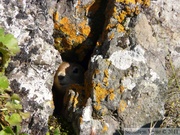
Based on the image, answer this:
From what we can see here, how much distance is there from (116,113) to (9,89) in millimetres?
1026

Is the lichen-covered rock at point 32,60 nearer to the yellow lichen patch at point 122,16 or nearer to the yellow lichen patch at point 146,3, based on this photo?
the yellow lichen patch at point 122,16

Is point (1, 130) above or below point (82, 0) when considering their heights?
below

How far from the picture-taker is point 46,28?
13.5ft

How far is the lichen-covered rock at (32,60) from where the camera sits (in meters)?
3.83

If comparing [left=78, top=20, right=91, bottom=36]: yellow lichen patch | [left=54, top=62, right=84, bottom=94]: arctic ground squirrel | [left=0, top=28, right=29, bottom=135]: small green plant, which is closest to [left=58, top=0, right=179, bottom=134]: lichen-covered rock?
[left=78, top=20, right=91, bottom=36]: yellow lichen patch

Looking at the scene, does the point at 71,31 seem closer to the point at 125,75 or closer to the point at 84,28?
the point at 84,28

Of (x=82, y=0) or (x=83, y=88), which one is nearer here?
(x=83, y=88)

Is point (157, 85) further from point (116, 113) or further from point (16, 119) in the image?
point (16, 119)

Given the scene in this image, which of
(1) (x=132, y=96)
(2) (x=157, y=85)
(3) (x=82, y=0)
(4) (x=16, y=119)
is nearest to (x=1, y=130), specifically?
(4) (x=16, y=119)

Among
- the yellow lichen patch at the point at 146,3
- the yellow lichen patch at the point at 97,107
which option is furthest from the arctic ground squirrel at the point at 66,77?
the yellow lichen patch at the point at 146,3

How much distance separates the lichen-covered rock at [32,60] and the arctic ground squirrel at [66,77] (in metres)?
0.56

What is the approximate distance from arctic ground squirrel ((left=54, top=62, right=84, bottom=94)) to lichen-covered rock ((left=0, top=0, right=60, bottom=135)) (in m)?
0.56

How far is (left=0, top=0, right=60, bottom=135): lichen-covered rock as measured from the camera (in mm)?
3826

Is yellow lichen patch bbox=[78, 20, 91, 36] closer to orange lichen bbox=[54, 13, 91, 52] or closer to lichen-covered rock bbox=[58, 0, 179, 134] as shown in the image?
orange lichen bbox=[54, 13, 91, 52]
